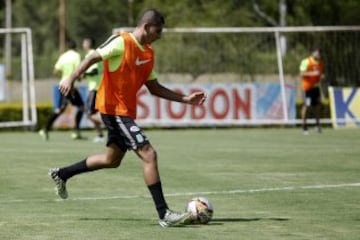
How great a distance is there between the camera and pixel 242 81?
92.8 ft

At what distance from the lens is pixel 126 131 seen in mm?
9914

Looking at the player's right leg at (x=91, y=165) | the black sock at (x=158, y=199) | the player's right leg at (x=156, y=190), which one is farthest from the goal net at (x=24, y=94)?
the black sock at (x=158, y=199)

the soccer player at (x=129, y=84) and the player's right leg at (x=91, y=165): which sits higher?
the soccer player at (x=129, y=84)

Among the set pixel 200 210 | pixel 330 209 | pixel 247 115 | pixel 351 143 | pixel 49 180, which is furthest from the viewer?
pixel 247 115

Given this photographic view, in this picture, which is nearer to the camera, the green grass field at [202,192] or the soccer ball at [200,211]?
the green grass field at [202,192]

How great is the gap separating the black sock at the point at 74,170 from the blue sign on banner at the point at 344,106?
680 inches

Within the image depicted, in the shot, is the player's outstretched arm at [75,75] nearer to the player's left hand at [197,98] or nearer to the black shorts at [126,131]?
the black shorts at [126,131]

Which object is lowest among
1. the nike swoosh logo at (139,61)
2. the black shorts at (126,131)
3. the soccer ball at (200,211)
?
the soccer ball at (200,211)

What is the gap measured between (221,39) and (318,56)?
3.70 meters

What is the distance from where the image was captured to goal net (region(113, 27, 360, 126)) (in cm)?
2708

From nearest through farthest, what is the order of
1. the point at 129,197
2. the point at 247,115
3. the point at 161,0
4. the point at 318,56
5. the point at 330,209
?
the point at 330,209 → the point at 129,197 → the point at 318,56 → the point at 247,115 → the point at 161,0

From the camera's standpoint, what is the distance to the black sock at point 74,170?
10.6 metres

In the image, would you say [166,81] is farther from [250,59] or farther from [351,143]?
[351,143]

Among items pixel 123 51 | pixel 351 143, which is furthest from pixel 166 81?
pixel 123 51
